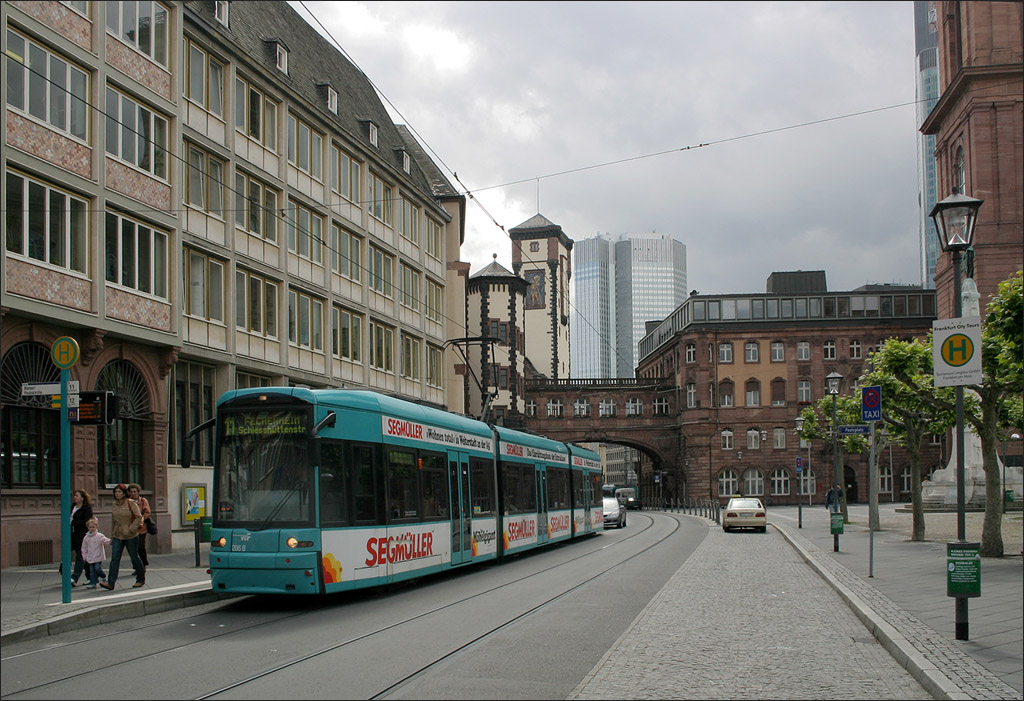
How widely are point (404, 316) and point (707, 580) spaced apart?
1169 inches

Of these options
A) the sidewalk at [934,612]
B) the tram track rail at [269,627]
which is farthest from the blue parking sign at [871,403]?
the tram track rail at [269,627]

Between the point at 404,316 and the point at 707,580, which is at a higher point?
the point at 404,316

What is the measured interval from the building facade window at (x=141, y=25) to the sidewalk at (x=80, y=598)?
12657 mm

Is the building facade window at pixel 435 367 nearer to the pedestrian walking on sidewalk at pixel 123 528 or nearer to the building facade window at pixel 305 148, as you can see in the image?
the building facade window at pixel 305 148

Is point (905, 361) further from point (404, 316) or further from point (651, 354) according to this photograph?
point (651, 354)

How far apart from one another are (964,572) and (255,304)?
2595 cm

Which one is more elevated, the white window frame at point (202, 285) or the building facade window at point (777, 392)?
the white window frame at point (202, 285)

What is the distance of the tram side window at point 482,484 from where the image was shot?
888 inches

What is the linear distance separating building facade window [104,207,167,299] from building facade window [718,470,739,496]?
71.5 m

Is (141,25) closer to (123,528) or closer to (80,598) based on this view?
(123,528)

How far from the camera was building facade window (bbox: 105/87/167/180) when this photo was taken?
84.4 ft

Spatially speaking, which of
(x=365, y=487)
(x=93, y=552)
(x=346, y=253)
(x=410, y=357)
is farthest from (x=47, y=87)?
(x=410, y=357)

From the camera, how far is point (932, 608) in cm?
1495

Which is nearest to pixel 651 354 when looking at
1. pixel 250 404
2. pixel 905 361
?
pixel 905 361
